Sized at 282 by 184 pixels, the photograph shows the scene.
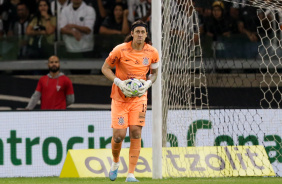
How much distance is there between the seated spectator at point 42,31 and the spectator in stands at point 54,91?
1537 mm

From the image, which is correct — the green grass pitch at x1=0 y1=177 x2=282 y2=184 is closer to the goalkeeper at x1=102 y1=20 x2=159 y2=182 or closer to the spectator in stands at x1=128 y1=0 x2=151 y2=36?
the goalkeeper at x1=102 y1=20 x2=159 y2=182

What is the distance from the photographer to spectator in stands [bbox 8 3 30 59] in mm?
13016

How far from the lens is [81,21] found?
13086 mm

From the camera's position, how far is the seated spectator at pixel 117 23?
42.9 feet

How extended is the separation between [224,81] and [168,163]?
11.0ft

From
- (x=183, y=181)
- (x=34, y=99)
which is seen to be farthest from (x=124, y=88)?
(x=34, y=99)

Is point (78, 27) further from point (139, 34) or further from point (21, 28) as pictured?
point (139, 34)

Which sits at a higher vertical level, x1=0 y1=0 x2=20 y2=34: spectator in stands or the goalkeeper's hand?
x1=0 y1=0 x2=20 y2=34: spectator in stands

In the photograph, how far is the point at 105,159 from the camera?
9789 mm

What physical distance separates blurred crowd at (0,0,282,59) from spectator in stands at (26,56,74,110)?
4.82 feet

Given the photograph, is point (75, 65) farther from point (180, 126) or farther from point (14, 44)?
point (180, 126)

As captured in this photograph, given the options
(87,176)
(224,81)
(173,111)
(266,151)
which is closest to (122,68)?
(173,111)

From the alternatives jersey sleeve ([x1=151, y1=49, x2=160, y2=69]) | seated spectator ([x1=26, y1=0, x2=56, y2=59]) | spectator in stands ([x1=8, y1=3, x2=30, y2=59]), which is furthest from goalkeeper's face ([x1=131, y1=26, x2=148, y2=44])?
spectator in stands ([x1=8, y1=3, x2=30, y2=59])

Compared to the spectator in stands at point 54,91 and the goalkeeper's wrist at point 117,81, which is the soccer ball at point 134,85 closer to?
the goalkeeper's wrist at point 117,81
